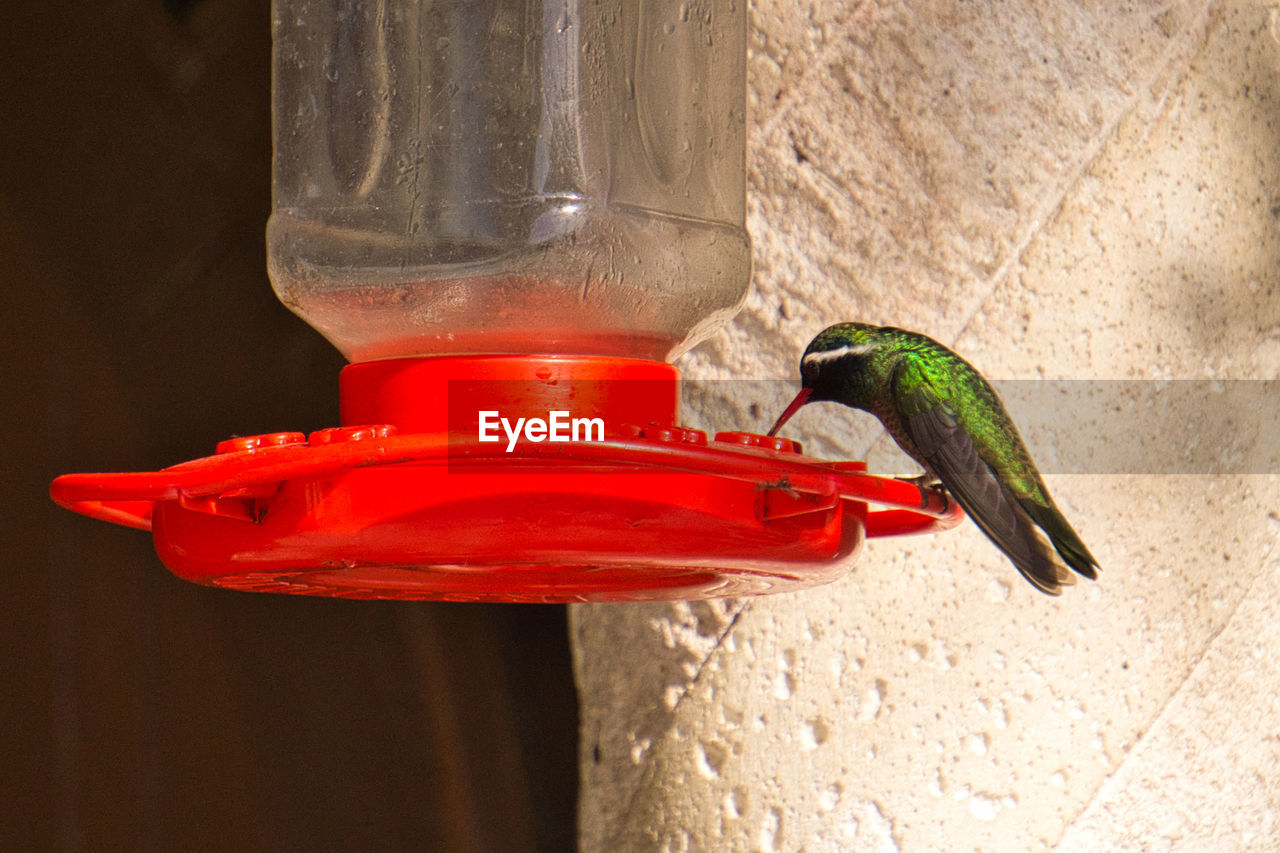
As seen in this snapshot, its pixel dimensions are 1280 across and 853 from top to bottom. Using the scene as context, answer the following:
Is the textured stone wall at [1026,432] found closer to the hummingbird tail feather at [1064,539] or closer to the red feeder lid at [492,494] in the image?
the hummingbird tail feather at [1064,539]

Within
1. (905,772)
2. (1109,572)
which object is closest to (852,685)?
(905,772)

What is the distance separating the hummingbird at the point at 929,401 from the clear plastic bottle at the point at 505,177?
113 mm

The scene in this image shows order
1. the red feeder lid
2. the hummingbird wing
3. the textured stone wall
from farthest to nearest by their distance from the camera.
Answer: the textured stone wall
the hummingbird wing
the red feeder lid

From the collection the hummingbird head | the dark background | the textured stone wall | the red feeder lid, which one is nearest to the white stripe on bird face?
the hummingbird head

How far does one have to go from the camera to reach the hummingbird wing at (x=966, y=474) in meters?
0.97

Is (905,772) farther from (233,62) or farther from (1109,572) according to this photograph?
(233,62)

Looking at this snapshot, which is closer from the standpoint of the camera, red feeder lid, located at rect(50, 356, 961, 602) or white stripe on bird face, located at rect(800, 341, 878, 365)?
red feeder lid, located at rect(50, 356, 961, 602)

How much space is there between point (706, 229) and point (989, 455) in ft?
1.13

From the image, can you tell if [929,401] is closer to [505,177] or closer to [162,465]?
[505,177]

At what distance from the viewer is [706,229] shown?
1.18 m

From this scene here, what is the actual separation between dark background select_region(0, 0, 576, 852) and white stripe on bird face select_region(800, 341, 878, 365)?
0.48m

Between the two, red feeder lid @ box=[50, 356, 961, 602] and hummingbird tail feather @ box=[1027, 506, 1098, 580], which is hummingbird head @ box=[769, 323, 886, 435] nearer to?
hummingbird tail feather @ box=[1027, 506, 1098, 580]

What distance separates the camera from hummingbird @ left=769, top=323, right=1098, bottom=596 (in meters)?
1.13

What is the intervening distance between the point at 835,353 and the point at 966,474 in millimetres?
169
